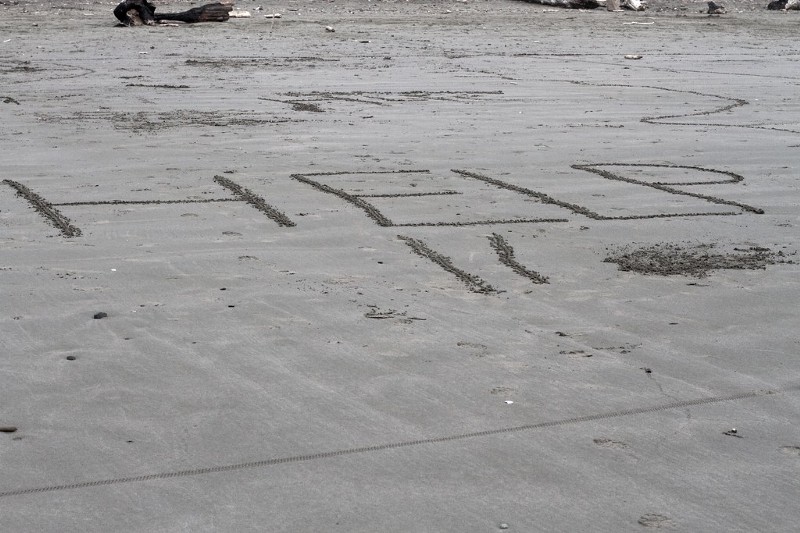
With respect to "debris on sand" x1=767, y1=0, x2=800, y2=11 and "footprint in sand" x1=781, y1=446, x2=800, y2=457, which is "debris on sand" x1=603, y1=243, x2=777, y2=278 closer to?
"footprint in sand" x1=781, y1=446, x2=800, y2=457

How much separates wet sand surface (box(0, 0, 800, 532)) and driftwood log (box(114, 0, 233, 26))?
12.4 meters

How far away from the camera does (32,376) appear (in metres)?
4.17

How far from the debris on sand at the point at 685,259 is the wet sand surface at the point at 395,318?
0.9 inches

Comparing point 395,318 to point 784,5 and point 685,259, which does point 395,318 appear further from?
point 784,5

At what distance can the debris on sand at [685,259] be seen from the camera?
5832 mm

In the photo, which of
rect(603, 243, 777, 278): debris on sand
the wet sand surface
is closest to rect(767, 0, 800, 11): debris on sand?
the wet sand surface

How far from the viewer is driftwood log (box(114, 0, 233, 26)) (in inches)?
913

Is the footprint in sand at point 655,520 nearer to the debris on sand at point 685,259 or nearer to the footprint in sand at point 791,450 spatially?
the footprint in sand at point 791,450

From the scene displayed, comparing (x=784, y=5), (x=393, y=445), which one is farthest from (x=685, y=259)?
(x=784, y=5)

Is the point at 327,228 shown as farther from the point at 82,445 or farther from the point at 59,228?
the point at 82,445

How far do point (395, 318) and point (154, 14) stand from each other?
20.2 metres

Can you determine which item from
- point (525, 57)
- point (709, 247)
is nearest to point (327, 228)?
point (709, 247)

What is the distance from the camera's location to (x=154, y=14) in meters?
23.8

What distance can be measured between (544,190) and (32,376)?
4.17 m
